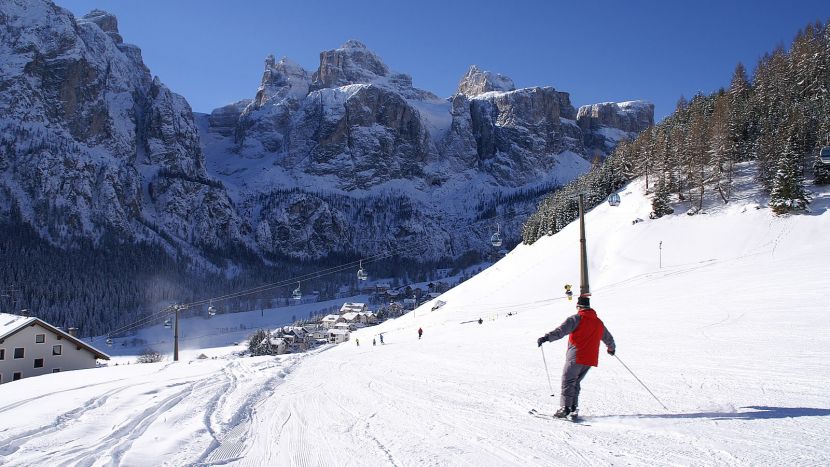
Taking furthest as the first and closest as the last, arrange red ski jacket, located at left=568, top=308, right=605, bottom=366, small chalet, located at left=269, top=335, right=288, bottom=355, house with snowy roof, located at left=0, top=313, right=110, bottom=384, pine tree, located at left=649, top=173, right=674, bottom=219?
small chalet, located at left=269, top=335, right=288, bottom=355 → pine tree, located at left=649, top=173, right=674, bottom=219 → house with snowy roof, located at left=0, top=313, right=110, bottom=384 → red ski jacket, located at left=568, top=308, right=605, bottom=366

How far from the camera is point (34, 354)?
3741cm

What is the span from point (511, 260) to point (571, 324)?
70.1m

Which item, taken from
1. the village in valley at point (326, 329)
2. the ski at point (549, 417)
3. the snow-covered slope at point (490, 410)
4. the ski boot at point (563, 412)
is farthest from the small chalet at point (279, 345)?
the ski boot at point (563, 412)

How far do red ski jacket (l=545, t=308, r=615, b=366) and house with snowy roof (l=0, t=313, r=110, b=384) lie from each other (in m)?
41.9

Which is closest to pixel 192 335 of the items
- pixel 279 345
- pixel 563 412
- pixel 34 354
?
pixel 279 345

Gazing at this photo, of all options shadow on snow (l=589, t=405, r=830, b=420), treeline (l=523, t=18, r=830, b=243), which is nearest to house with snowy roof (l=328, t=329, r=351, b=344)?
treeline (l=523, t=18, r=830, b=243)

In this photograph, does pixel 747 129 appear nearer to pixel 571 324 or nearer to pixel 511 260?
pixel 511 260

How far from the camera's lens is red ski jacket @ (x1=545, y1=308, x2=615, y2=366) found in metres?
6.80

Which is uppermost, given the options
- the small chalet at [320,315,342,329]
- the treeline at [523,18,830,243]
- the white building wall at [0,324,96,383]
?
the treeline at [523,18,830,243]

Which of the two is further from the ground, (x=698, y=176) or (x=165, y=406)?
(x=698, y=176)

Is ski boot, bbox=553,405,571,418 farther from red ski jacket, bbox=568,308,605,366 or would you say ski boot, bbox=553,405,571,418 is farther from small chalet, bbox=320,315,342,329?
small chalet, bbox=320,315,342,329

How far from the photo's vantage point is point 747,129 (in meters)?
66.1

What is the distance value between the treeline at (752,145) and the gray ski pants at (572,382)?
54.2 metres

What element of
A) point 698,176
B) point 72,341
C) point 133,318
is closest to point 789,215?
point 698,176
